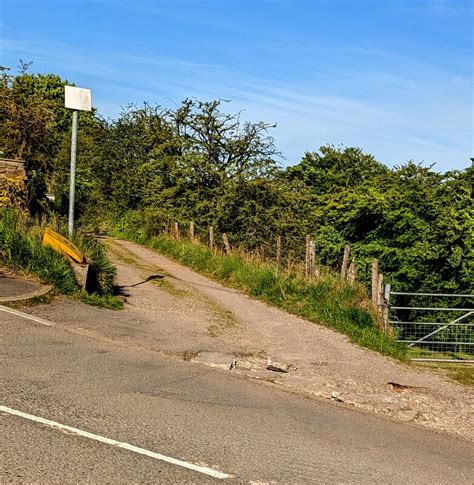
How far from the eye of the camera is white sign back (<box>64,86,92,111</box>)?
1130cm

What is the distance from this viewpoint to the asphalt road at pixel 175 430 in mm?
4316

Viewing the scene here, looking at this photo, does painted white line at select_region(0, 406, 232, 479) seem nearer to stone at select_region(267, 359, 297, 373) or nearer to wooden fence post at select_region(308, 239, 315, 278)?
stone at select_region(267, 359, 297, 373)

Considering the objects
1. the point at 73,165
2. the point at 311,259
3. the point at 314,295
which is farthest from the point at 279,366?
the point at 311,259

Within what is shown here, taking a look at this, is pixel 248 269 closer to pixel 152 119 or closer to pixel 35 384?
pixel 35 384

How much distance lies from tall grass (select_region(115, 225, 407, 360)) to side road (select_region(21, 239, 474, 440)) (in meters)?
0.39

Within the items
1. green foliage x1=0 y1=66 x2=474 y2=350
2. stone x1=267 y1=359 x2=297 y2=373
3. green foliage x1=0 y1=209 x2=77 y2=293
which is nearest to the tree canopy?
green foliage x1=0 y1=66 x2=474 y2=350

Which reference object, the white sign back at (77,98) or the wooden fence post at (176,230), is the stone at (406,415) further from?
the wooden fence post at (176,230)

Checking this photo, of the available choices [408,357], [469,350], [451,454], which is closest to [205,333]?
[408,357]

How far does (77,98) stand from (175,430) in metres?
8.02

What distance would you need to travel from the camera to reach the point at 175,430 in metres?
5.19

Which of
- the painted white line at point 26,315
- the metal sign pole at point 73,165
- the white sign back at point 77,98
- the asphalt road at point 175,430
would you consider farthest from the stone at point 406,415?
the white sign back at point 77,98

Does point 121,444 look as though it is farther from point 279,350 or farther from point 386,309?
point 386,309

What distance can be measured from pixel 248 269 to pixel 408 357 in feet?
21.5

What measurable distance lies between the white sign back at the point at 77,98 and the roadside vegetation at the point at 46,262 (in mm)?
2504
